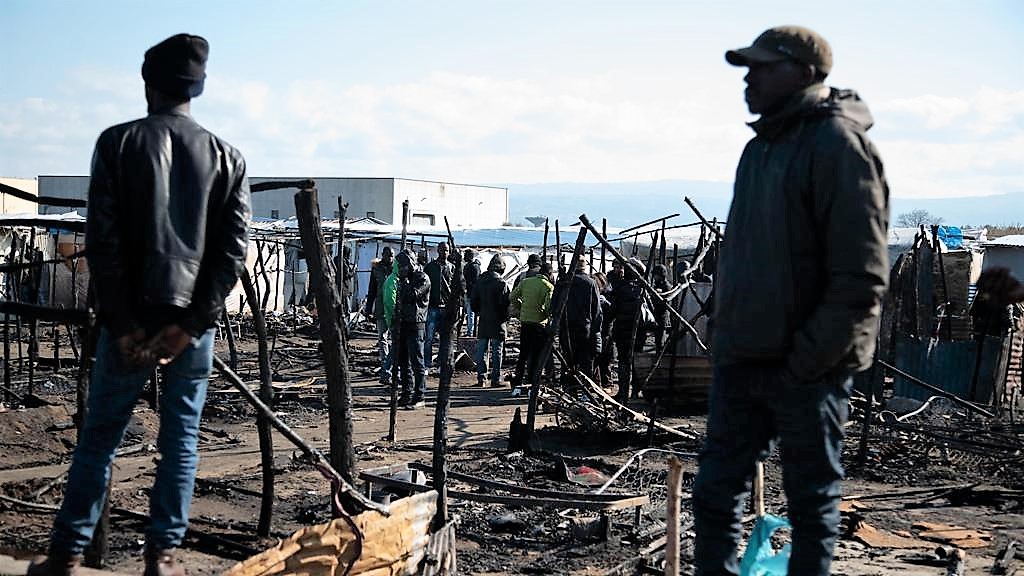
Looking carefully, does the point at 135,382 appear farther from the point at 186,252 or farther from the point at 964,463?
the point at 964,463

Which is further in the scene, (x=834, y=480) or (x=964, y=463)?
(x=964, y=463)

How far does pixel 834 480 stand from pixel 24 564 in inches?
122

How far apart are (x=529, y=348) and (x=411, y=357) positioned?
7.38 ft

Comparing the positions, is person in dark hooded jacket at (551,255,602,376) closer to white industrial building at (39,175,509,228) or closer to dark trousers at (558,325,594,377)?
dark trousers at (558,325,594,377)

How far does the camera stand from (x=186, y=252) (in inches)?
151

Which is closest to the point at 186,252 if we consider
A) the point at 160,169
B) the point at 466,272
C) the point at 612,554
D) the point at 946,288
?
the point at 160,169

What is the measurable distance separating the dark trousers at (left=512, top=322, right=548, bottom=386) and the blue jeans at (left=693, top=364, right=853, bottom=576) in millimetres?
10959

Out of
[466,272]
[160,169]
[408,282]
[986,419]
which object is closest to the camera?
[160,169]

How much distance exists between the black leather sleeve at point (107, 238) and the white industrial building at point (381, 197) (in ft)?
174

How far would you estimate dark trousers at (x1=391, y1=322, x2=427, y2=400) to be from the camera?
13.9 meters

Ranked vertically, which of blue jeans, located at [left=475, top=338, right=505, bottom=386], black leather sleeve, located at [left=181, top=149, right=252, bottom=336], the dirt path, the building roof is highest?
the building roof

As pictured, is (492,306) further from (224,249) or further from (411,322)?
(224,249)

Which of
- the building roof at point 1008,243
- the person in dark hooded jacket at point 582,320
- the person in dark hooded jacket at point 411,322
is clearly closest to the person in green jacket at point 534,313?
the person in dark hooded jacket at point 582,320

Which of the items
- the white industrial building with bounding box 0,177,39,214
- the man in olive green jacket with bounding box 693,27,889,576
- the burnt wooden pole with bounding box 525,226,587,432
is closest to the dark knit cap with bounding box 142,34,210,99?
the man in olive green jacket with bounding box 693,27,889,576
